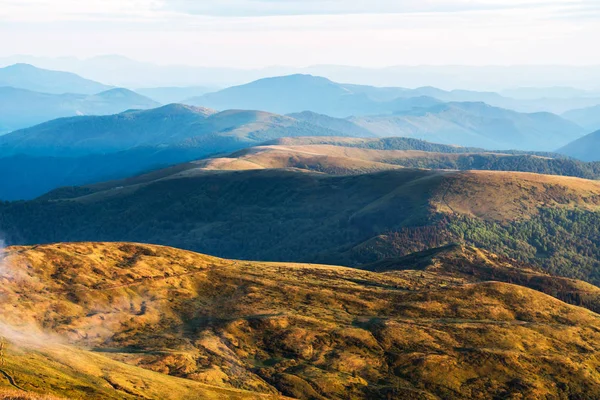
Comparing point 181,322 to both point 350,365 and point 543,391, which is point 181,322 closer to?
point 350,365

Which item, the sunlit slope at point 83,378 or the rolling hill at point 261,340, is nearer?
the sunlit slope at point 83,378

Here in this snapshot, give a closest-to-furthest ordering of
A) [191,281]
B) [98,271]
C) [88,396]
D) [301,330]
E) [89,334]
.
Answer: [88,396] → [89,334] → [301,330] → [98,271] → [191,281]

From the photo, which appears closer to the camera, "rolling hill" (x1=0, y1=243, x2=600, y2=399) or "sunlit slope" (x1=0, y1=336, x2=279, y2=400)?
"sunlit slope" (x1=0, y1=336, x2=279, y2=400)

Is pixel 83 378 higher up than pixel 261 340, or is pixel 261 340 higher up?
pixel 83 378

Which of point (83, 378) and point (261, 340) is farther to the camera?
point (261, 340)

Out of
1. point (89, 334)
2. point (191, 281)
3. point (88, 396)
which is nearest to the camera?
point (88, 396)

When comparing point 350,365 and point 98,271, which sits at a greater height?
point 98,271

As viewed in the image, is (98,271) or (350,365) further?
(98,271)

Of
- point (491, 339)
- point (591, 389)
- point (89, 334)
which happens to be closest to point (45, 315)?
point (89, 334)
